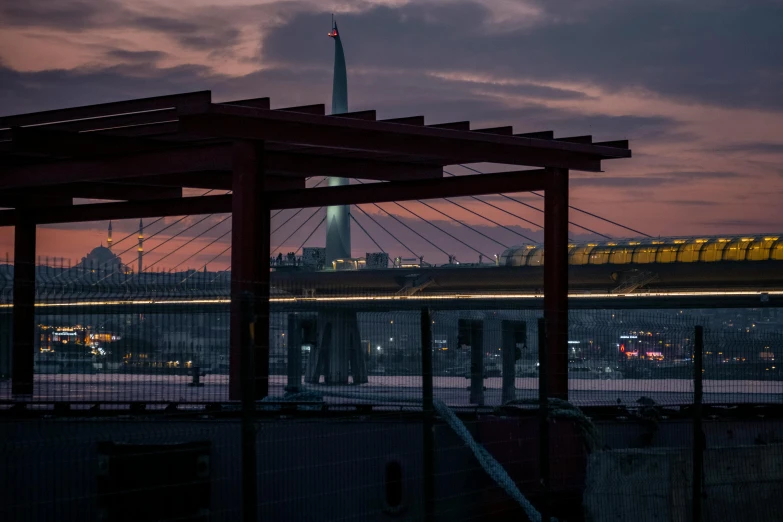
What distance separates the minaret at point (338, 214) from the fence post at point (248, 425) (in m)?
70.6

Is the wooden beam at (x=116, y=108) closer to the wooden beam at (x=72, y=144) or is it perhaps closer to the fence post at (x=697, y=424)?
A: the wooden beam at (x=72, y=144)

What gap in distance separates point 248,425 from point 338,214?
81.2 m

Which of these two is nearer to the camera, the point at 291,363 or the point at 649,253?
the point at 291,363

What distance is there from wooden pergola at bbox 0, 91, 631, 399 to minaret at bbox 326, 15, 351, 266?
5544cm

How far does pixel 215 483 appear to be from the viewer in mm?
11711

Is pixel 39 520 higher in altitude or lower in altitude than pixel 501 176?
lower

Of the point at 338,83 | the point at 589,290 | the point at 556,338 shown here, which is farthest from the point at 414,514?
the point at 338,83

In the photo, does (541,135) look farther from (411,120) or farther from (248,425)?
(248,425)

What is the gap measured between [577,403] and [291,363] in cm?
549

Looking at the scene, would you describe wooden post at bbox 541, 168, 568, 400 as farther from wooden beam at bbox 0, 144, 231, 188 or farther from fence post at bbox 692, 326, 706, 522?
fence post at bbox 692, 326, 706, 522

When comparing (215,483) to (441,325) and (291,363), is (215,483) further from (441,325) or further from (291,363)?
(441,325)

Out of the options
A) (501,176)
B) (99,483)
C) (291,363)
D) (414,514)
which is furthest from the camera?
(501,176)

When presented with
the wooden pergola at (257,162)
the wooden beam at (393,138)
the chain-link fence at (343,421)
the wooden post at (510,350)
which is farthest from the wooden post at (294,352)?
the wooden beam at (393,138)

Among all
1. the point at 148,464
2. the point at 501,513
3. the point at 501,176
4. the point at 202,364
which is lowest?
the point at 501,513
